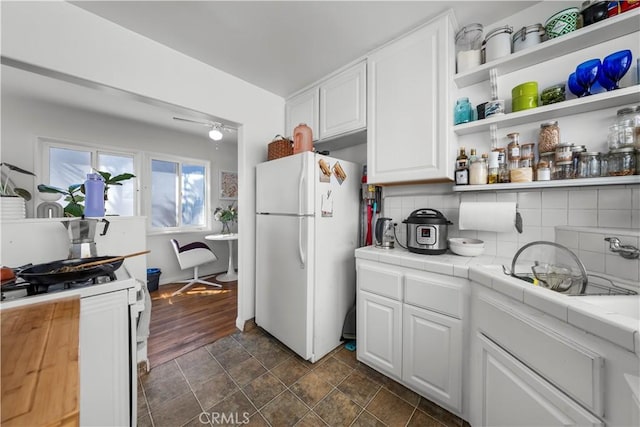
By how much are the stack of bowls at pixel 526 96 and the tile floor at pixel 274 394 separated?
6.01 ft

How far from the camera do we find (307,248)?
1.70 m

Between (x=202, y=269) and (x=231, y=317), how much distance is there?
5.79 feet

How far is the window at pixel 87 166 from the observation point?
9.02 ft

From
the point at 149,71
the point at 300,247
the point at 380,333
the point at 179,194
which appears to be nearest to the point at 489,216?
the point at 380,333

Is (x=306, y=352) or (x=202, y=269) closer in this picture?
(x=306, y=352)

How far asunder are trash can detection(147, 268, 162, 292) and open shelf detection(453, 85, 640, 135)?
3936 mm

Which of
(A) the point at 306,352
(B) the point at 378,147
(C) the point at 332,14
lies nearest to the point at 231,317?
(A) the point at 306,352

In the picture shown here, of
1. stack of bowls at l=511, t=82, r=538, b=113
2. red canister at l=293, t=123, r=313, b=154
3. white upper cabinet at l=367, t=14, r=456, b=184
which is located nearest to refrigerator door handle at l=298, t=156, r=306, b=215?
red canister at l=293, t=123, r=313, b=154

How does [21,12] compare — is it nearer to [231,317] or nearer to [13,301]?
[13,301]

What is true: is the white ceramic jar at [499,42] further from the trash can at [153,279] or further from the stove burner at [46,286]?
the trash can at [153,279]

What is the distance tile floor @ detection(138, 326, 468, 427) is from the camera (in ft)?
4.18

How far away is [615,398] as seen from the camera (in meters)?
0.60

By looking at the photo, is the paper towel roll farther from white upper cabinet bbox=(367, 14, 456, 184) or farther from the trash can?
the trash can

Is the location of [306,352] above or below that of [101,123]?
below
